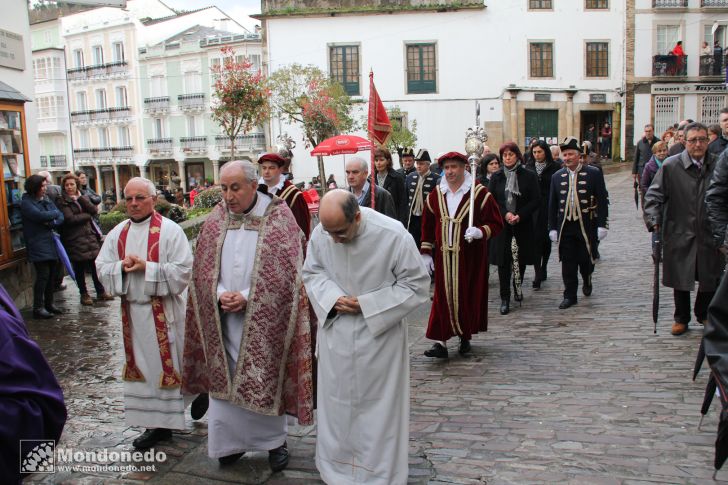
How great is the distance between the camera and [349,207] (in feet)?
12.9

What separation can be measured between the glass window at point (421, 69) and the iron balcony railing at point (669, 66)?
36.1ft

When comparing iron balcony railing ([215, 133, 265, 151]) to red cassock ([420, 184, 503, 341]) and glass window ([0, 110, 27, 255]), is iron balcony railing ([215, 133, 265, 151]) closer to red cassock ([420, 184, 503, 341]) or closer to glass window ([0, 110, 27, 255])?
glass window ([0, 110, 27, 255])

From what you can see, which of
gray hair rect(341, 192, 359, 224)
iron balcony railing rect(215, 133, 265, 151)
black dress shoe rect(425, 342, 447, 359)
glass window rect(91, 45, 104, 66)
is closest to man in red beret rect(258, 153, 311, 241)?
black dress shoe rect(425, 342, 447, 359)

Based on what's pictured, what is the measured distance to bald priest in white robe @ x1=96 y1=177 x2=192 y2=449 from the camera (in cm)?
487

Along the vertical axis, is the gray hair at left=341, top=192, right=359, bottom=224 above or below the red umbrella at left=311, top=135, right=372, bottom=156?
below

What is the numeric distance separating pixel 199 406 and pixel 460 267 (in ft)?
9.24

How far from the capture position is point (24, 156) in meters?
10.2

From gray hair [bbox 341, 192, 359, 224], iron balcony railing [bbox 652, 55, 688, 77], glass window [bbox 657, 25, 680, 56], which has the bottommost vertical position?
gray hair [bbox 341, 192, 359, 224]

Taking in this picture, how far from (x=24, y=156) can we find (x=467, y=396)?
7.71 meters

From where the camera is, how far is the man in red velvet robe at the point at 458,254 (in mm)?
6742

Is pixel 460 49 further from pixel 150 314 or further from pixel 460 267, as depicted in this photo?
pixel 150 314

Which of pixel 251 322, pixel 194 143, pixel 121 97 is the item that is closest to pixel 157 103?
pixel 121 97

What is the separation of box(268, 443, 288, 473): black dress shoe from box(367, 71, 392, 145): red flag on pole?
12.2 ft

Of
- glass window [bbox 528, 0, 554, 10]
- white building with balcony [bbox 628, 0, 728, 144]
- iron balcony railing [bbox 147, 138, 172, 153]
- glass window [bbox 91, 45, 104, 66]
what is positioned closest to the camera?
white building with balcony [bbox 628, 0, 728, 144]
